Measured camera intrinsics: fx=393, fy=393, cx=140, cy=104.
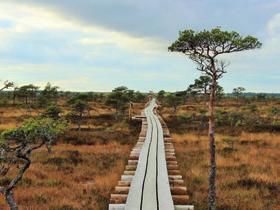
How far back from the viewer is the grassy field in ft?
48.8

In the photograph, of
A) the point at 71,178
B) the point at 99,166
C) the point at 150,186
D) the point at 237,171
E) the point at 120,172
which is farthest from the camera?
the point at 99,166

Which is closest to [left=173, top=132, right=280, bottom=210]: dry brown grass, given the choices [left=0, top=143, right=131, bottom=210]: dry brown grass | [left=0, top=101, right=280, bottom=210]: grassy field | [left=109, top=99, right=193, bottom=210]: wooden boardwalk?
[left=0, top=101, right=280, bottom=210]: grassy field

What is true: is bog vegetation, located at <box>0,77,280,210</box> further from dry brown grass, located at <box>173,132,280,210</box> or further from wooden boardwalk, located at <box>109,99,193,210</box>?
wooden boardwalk, located at <box>109,99,193,210</box>

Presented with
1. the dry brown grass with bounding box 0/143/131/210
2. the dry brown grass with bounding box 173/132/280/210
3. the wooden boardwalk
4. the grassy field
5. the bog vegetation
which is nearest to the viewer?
the wooden boardwalk

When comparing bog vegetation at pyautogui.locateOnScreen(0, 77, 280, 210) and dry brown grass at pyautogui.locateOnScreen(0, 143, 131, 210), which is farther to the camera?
dry brown grass at pyautogui.locateOnScreen(0, 143, 131, 210)

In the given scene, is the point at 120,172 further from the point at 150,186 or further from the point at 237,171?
the point at 150,186

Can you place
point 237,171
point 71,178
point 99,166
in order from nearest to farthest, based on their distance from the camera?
1. point 71,178
2. point 237,171
3. point 99,166

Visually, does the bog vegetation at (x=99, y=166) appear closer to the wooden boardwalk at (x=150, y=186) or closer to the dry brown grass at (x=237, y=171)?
the dry brown grass at (x=237, y=171)

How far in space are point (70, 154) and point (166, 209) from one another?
53.9 feet

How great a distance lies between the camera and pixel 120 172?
20.0 m

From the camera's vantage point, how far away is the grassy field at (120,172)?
14859 millimetres

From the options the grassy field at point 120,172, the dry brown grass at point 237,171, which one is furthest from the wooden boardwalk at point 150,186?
the dry brown grass at point 237,171

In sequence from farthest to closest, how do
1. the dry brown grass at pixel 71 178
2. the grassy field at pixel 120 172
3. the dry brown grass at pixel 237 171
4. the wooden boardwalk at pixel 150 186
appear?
the dry brown grass at pixel 237 171, the grassy field at pixel 120 172, the dry brown grass at pixel 71 178, the wooden boardwalk at pixel 150 186

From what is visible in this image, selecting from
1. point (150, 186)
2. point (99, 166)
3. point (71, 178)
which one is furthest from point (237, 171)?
point (150, 186)
